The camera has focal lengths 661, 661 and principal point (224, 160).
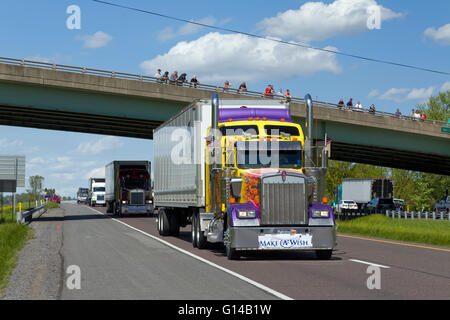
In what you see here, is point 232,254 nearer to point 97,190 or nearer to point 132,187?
point 132,187

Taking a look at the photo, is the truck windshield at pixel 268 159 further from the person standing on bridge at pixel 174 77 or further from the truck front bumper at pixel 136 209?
the truck front bumper at pixel 136 209

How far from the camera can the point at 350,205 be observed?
70.1 m

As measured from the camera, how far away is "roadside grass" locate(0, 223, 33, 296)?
12.0m

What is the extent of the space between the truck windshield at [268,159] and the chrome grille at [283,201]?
907mm

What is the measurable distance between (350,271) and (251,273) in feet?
6.37

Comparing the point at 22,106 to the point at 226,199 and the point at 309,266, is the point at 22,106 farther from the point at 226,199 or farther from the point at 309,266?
the point at 309,266

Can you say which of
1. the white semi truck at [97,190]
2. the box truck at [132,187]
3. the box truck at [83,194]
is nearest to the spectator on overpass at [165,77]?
the box truck at [132,187]

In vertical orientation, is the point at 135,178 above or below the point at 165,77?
below

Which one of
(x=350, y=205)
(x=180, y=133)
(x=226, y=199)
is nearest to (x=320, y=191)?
(x=226, y=199)

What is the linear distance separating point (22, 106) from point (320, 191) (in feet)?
84.9

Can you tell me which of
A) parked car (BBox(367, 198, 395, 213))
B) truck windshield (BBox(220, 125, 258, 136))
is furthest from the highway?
parked car (BBox(367, 198, 395, 213))

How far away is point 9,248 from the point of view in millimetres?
17562

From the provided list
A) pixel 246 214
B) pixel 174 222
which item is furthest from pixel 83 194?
pixel 246 214
